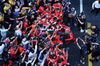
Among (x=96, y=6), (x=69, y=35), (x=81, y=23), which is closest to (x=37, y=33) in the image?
(x=69, y=35)

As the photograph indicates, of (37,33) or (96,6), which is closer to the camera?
(37,33)

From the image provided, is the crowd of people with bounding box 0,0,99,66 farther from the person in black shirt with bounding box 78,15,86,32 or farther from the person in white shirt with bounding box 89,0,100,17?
the person in white shirt with bounding box 89,0,100,17

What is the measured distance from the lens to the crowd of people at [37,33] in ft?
21.0

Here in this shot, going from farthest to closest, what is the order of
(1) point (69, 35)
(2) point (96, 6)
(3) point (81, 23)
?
(2) point (96, 6), (3) point (81, 23), (1) point (69, 35)

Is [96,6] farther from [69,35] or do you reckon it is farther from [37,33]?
[37,33]

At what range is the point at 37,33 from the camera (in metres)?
7.17

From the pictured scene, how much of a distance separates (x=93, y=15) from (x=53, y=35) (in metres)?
3.57

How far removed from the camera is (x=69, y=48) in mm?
7949

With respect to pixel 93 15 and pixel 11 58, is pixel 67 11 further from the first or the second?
pixel 11 58

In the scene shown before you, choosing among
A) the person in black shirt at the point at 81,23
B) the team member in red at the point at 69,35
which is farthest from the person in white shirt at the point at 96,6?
the team member in red at the point at 69,35

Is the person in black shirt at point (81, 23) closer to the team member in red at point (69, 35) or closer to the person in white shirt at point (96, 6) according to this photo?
the team member in red at point (69, 35)

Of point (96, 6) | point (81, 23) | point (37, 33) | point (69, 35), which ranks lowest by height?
point (69, 35)

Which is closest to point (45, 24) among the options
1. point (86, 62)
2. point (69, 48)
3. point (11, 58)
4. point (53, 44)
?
point (53, 44)

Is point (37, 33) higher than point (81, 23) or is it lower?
lower
